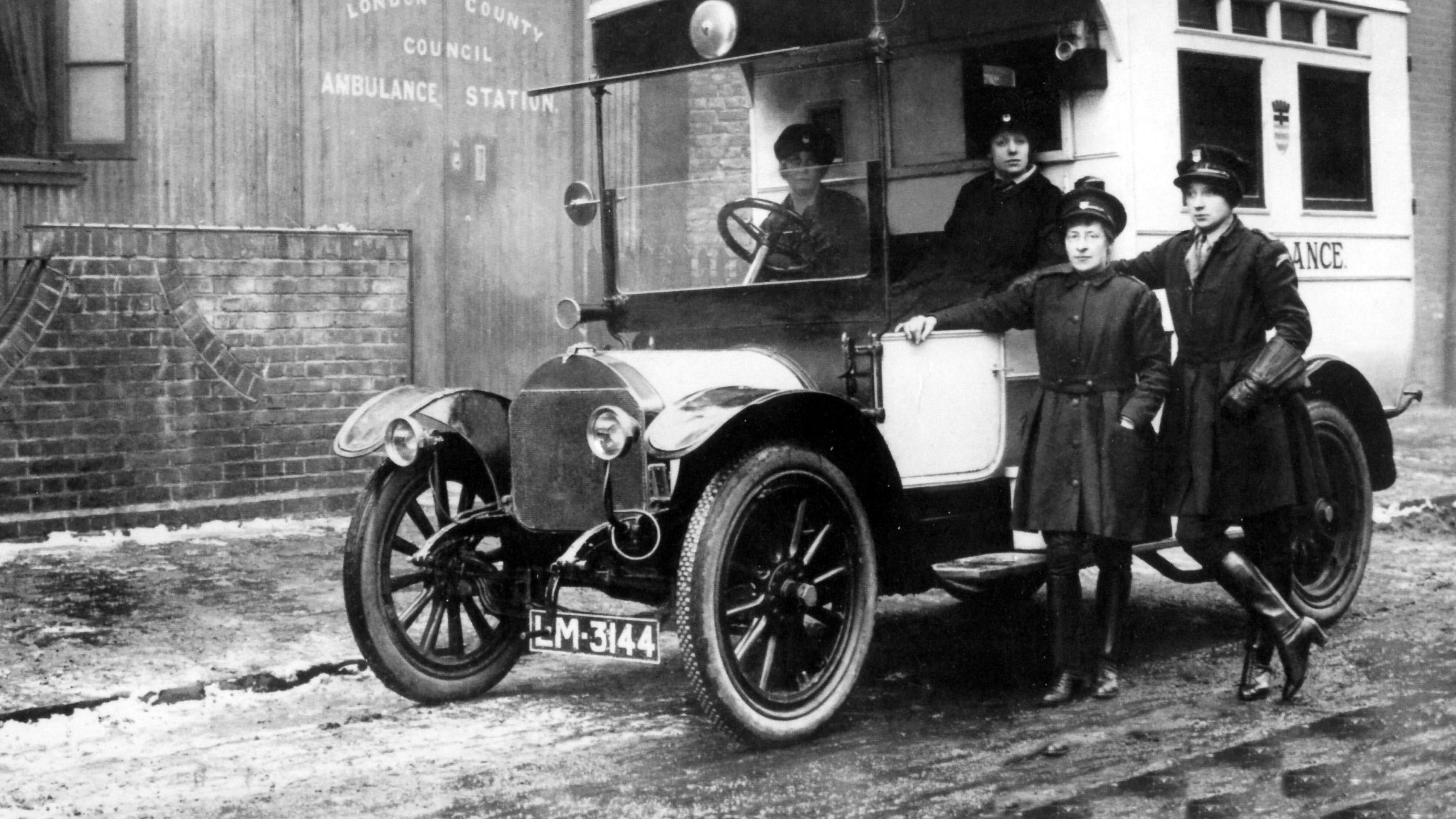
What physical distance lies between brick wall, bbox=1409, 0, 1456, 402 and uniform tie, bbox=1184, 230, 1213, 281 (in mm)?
10767

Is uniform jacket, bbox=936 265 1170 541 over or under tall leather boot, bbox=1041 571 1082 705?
over

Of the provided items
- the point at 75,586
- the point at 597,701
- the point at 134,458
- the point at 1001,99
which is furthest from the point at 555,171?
the point at 597,701

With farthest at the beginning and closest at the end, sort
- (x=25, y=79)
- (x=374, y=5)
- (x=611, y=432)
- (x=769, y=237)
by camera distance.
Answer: (x=374, y=5)
(x=25, y=79)
(x=769, y=237)
(x=611, y=432)

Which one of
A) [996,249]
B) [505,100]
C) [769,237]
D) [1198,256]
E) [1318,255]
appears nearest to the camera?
[1198,256]

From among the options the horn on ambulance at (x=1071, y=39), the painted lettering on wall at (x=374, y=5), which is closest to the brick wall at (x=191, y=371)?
the painted lettering on wall at (x=374, y=5)

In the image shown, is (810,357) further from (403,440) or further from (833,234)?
(403,440)

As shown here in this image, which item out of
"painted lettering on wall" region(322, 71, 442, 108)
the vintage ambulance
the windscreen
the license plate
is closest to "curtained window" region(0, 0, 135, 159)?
"painted lettering on wall" region(322, 71, 442, 108)

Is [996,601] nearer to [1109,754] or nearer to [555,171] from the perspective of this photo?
[1109,754]

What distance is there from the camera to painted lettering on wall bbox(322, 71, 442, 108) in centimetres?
1020

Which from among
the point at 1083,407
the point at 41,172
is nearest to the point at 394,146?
the point at 41,172

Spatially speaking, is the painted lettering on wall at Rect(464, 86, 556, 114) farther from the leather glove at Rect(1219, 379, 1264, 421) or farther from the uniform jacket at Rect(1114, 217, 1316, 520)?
the leather glove at Rect(1219, 379, 1264, 421)

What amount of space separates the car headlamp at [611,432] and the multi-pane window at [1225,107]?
2506 millimetres

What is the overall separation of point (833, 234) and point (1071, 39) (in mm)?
1192

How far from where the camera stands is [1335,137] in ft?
23.7
